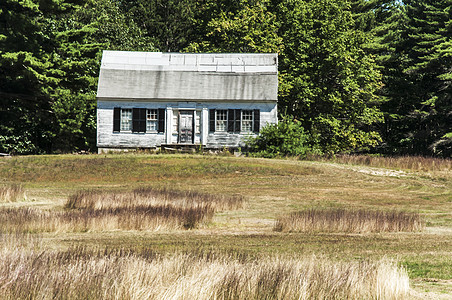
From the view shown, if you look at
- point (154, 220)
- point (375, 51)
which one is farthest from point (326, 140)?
point (154, 220)

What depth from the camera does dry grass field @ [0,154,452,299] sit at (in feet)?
28.3

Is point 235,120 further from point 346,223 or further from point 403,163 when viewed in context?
point 346,223

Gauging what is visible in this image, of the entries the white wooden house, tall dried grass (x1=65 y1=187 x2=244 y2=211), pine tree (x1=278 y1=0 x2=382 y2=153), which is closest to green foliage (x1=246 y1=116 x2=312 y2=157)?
the white wooden house

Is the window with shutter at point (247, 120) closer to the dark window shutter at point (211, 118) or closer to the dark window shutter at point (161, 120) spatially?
the dark window shutter at point (211, 118)

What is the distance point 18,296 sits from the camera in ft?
26.3

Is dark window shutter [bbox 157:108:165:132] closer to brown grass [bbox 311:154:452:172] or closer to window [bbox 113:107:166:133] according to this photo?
window [bbox 113:107:166:133]

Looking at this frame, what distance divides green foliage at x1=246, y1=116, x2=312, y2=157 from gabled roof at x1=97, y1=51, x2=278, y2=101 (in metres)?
2.49

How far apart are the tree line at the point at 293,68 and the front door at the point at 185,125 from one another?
6606 millimetres

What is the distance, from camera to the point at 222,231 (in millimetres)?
15977

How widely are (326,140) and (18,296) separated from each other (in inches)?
1766

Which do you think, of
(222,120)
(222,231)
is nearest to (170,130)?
(222,120)

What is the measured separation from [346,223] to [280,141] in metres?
24.8

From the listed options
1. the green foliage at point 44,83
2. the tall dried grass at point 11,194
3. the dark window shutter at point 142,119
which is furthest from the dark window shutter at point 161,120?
the tall dried grass at point 11,194

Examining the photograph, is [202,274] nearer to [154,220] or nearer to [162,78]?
[154,220]
